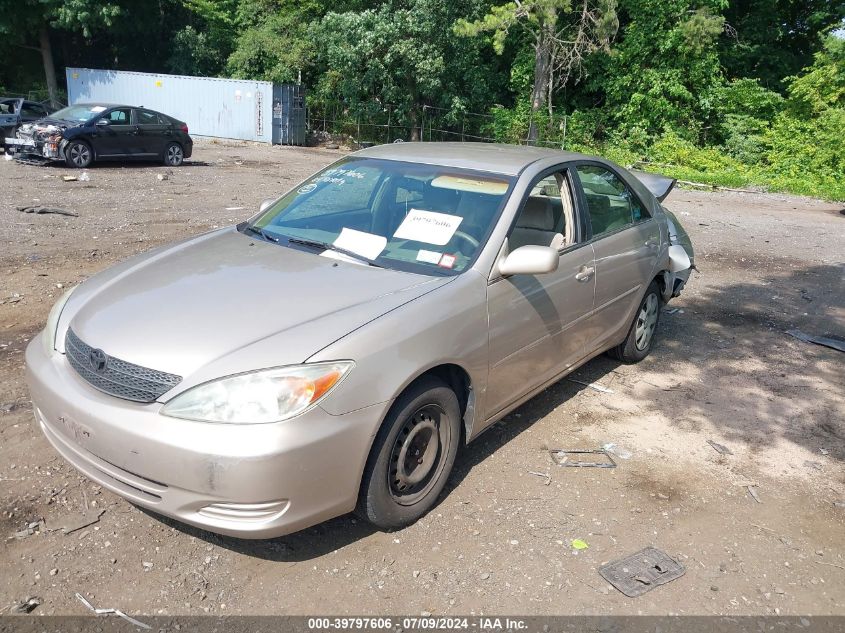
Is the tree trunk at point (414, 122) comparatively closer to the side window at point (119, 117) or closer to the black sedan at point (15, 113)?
the side window at point (119, 117)

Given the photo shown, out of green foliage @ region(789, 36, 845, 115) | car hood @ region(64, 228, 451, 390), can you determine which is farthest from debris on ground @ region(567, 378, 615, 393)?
green foliage @ region(789, 36, 845, 115)

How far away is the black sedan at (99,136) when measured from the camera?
15.8m

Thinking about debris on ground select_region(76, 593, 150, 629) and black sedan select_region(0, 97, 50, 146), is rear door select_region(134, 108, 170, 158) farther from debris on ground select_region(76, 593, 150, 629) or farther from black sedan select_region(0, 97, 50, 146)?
debris on ground select_region(76, 593, 150, 629)

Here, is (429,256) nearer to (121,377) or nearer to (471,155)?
(471,155)

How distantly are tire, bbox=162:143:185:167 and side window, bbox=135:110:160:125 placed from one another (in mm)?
659

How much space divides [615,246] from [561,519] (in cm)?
206

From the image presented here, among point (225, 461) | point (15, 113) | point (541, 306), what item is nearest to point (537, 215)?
point (541, 306)

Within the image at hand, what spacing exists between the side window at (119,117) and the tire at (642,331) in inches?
578

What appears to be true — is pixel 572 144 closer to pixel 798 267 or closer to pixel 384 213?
pixel 798 267

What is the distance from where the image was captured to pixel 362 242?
13.0ft

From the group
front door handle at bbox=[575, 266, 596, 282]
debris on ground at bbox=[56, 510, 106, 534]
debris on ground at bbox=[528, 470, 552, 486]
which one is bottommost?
debris on ground at bbox=[528, 470, 552, 486]

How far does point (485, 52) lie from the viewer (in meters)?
29.4

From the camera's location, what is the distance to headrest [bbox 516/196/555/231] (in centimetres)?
423

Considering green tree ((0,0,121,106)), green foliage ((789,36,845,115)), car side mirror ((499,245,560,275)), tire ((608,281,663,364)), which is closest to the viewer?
car side mirror ((499,245,560,275))
